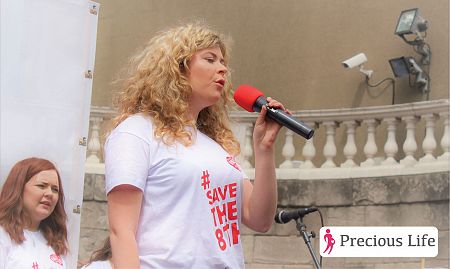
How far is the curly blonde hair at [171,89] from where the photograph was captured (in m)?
2.08

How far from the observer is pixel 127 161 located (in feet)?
6.34

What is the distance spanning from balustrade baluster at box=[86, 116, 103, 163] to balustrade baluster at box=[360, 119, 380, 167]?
2080 mm

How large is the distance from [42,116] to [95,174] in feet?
13.9

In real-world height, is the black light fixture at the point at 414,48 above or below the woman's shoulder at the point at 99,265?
above

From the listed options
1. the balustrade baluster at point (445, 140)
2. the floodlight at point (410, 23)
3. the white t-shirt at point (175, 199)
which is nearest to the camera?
the white t-shirt at point (175, 199)

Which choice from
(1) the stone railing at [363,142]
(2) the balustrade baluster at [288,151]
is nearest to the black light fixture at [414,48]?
(1) the stone railing at [363,142]

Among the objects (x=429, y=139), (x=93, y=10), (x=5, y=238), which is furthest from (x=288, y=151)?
(x=5, y=238)

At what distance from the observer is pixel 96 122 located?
6836 mm

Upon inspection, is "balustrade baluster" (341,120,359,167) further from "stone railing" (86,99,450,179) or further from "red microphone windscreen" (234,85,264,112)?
"red microphone windscreen" (234,85,264,112)

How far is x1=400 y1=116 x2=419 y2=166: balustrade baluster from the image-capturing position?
20.7 ft

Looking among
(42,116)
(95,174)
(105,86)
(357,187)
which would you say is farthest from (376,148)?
(42,116)

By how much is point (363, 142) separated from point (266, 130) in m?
5.02

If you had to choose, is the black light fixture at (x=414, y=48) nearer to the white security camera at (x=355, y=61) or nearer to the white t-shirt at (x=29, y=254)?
the white security camera at (x=355, y=61)

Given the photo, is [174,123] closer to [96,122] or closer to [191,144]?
[191,144]
